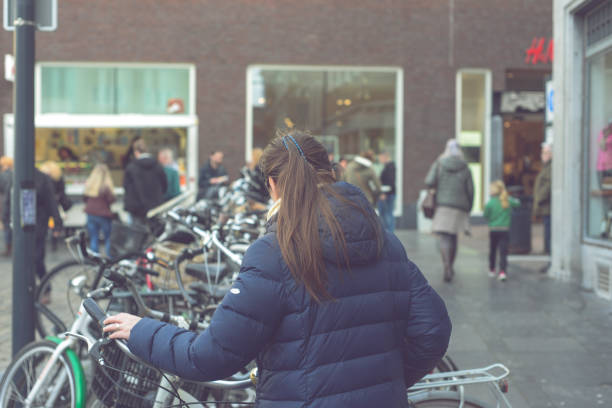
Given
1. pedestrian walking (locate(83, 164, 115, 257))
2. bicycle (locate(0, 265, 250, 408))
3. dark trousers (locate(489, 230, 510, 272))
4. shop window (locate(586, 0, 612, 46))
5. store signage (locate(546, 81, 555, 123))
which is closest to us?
bicycle (locate(0, 265, 250, 408))

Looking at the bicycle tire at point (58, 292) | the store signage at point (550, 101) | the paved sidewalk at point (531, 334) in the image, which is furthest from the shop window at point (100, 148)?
the bicycle tire at point (58, 292)

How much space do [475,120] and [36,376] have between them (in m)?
14.8

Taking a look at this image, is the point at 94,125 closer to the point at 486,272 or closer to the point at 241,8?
the point at 241,8

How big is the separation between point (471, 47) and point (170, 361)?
618 inches

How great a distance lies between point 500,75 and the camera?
55.2 ft

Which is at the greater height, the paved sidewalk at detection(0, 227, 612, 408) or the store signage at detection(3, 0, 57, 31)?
the store signage at detection(3, 0, 57, 31)

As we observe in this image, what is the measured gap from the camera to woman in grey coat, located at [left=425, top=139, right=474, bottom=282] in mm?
9328

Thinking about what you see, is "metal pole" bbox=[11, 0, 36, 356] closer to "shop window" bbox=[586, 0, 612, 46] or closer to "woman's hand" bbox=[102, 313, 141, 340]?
"woman's hand" bbox=[102, 313, 141, 340]

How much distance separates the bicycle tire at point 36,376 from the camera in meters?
3.49

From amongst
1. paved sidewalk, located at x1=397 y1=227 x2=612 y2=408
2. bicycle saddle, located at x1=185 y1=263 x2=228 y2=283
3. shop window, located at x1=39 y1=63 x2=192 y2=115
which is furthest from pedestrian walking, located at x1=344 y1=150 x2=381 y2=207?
bicycle saddle, located at x1=185 y1=263 x2=228 y2=283

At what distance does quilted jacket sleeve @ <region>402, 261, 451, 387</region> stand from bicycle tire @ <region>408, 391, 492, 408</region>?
44 cm

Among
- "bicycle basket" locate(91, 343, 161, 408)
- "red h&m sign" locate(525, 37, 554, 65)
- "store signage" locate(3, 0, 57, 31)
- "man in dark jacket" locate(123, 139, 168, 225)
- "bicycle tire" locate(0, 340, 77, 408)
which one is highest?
"red h&m sign" locate(525, 37, 554, 65)

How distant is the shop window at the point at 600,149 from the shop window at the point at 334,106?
319 inches

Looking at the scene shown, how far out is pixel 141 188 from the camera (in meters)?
9.90
